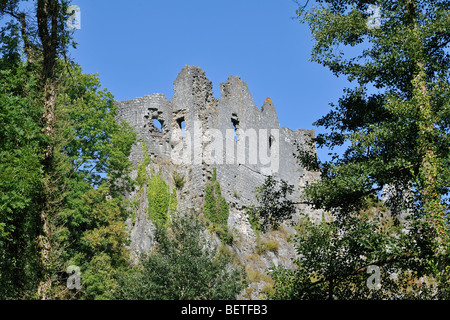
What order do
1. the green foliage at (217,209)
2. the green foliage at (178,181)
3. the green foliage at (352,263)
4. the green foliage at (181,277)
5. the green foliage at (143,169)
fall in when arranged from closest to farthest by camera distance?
the green foliage at (352,263), the green foliage at (181,277), the green foliage at (217,209), the green foliage at (143,169), the green foliage at (178,181)

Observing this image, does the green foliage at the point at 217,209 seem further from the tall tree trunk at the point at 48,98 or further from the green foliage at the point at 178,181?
the tall tree trunk at the point at 48,98

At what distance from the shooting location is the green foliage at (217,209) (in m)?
31.7

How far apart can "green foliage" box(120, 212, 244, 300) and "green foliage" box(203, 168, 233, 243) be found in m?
8.44

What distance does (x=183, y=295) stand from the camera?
20969mm

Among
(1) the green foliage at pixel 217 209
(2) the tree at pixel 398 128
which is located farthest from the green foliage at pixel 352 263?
(1) the green foliage at pixel 217 209

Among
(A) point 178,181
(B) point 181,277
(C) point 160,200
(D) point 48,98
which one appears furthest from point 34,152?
(A) point 178,181

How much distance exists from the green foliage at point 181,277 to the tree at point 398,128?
6.16 m

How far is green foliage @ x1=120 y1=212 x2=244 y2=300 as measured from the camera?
21.2 metres

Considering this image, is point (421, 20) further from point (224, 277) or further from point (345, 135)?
point (224, 277)

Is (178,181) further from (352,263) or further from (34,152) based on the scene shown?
(352,263)

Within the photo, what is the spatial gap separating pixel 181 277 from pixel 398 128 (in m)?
9.63

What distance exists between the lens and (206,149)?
34.0 meters

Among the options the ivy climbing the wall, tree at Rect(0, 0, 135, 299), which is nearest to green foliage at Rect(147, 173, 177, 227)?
the ivy climbing the wall
